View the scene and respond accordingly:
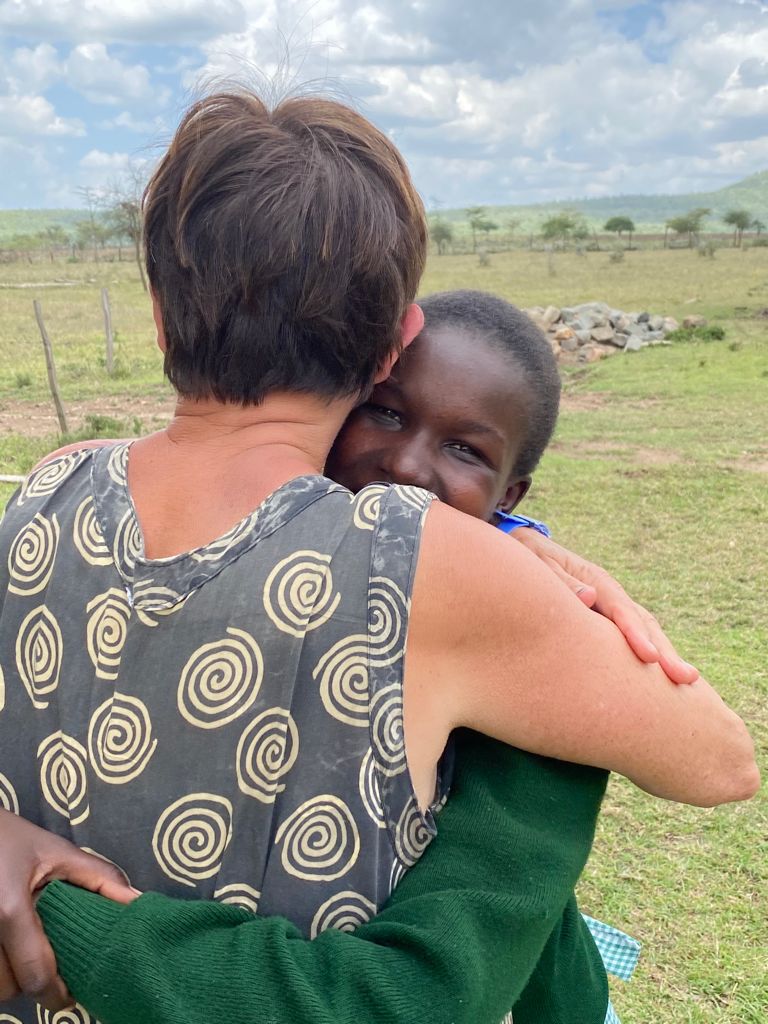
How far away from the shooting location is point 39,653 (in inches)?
42.7

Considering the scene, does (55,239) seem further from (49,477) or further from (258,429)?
(258,429)

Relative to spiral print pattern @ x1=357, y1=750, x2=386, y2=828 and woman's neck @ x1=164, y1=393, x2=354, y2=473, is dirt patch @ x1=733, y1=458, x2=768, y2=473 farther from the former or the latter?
spiral print pattern @ x1=357, y1=750, x2=386, y2=828

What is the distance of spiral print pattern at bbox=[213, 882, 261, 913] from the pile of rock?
51.4ft

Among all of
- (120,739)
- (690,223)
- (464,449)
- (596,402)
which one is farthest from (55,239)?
(120,739)

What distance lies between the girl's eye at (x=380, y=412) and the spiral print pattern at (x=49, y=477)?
58 cm

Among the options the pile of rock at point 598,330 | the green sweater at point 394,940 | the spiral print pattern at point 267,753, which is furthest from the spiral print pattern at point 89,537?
the pile of rock at point 598,330

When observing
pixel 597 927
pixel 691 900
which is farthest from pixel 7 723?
pixel 691 900

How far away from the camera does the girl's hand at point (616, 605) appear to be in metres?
1.14

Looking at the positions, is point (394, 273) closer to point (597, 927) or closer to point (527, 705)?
point (527, 705)

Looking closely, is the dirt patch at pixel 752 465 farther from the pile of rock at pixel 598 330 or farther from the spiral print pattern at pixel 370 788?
the spiral print pattern at pixel 370 788

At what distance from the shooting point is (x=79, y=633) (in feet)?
3.47

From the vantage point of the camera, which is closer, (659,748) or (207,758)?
(207,758)

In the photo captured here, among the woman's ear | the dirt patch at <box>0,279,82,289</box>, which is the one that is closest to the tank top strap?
the woman's ear

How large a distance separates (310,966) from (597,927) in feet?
3.94
